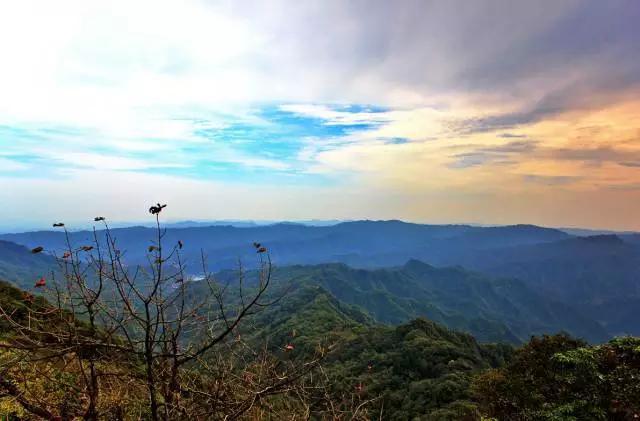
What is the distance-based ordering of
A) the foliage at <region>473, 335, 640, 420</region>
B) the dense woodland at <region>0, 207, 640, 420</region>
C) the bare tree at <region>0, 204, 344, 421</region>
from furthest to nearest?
the foliage at <region>473, 335, 640, 420</region> → the dense woodland at <region>0, 207, 640, 420</region> → the bare tree at <region>0, 204, 344, 421</region>

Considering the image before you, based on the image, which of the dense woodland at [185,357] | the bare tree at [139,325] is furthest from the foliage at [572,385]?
the bare tree at [139,325]

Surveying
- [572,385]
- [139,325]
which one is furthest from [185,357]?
[572,385]

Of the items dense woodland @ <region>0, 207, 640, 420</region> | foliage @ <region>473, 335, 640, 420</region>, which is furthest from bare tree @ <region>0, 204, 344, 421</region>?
foliage @ <region>473, 335, 640, 420</region>

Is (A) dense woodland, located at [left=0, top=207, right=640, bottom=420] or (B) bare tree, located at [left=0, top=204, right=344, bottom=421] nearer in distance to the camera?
(B) bare tree, located at [left=0, top=204, right=344, bottom=421]

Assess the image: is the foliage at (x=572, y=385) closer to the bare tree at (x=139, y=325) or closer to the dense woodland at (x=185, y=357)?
the dense woodland at (x=185, y=357)

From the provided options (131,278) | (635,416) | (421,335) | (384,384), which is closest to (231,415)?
(131,278)

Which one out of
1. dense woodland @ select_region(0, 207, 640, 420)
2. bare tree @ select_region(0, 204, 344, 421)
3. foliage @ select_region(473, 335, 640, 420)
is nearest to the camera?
bare tree @ select_region(0, 204, 344, 421)

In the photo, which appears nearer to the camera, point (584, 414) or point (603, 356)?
point (584, 414)

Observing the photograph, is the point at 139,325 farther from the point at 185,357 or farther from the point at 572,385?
the point at 572,385

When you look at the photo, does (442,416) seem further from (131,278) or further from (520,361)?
(131,278)

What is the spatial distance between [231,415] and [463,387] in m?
39.3

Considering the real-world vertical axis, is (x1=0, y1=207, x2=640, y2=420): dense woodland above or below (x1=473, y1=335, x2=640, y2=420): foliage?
above

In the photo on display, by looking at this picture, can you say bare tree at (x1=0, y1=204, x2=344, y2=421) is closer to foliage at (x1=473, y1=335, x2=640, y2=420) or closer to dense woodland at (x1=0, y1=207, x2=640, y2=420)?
dense woodland at (x1=0, y1=207, x2=640, y2=420)

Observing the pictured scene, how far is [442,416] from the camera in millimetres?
28125
